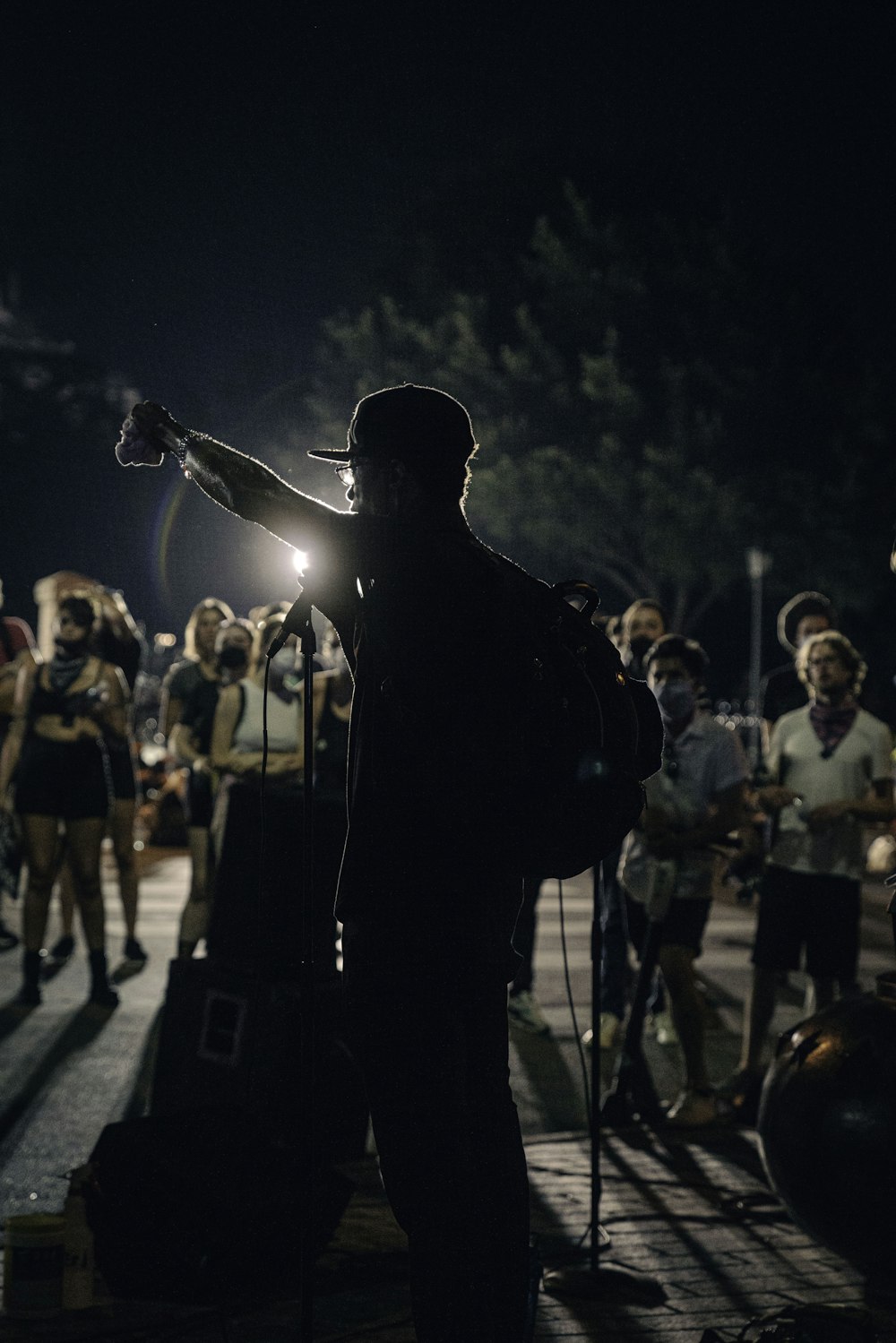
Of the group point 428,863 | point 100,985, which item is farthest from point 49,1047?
point 428,863

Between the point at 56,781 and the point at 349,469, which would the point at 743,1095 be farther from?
the point at 349,469

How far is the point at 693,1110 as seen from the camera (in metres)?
6.74

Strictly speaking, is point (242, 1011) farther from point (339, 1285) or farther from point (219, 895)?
point (339, 1285)

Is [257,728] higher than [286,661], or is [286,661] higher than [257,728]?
[286,661]

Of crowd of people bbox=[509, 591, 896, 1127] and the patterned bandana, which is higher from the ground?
the patterned bandana

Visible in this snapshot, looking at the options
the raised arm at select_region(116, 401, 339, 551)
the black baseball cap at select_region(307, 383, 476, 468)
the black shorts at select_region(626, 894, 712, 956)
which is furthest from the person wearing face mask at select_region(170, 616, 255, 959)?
the black baseball cap at select_region(307, 383, 476, 468)

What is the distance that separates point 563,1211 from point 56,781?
4.81 m

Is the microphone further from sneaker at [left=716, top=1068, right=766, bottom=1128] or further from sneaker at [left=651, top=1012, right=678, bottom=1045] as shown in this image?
sneaker at [left=651, top=1012, right=678, bottom=1045]

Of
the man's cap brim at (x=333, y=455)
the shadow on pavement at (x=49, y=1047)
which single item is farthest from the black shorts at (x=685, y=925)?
the man's cap brim at (x=333, y=455)

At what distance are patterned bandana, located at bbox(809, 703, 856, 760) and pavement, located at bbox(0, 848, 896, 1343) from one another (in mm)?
Answer: 1830

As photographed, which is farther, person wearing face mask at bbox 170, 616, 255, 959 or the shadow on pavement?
person wearing face mask at bbox 170, 616, 255, 959

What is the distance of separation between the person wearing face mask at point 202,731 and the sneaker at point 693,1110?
3.35 meters

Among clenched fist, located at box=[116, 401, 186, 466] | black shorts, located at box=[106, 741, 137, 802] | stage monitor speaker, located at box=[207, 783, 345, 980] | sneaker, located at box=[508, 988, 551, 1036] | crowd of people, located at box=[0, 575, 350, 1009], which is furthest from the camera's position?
black shorts, located at box=[106, 741, 137, 802]

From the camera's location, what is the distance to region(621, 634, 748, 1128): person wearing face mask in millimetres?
6816
